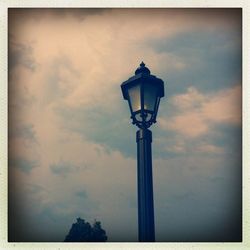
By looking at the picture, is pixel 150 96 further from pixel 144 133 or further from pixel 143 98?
pixel 144 133

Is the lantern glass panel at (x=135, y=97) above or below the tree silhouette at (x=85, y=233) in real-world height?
above

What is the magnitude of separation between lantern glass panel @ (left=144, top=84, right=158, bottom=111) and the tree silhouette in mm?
896

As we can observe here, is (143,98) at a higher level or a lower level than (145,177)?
higher

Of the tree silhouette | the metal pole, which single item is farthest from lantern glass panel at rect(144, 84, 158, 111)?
the tree silhouette

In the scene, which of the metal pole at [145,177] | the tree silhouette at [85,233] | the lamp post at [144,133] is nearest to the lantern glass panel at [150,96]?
Result: the lamp post at [144,133]

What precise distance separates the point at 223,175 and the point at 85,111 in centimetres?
95

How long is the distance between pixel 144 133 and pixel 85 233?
0.86 m

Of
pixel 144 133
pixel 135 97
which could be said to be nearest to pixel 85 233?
pixel 144 133

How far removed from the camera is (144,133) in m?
2.70

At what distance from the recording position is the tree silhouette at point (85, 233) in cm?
318

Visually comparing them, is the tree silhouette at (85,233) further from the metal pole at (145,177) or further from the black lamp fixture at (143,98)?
the black lamp fixture at (143,98)

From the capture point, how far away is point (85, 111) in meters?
3.23

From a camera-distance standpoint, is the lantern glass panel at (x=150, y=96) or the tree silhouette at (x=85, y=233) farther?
the tree silhouette at (x=85, y=233)

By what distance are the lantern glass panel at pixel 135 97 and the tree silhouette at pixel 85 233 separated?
864mm
